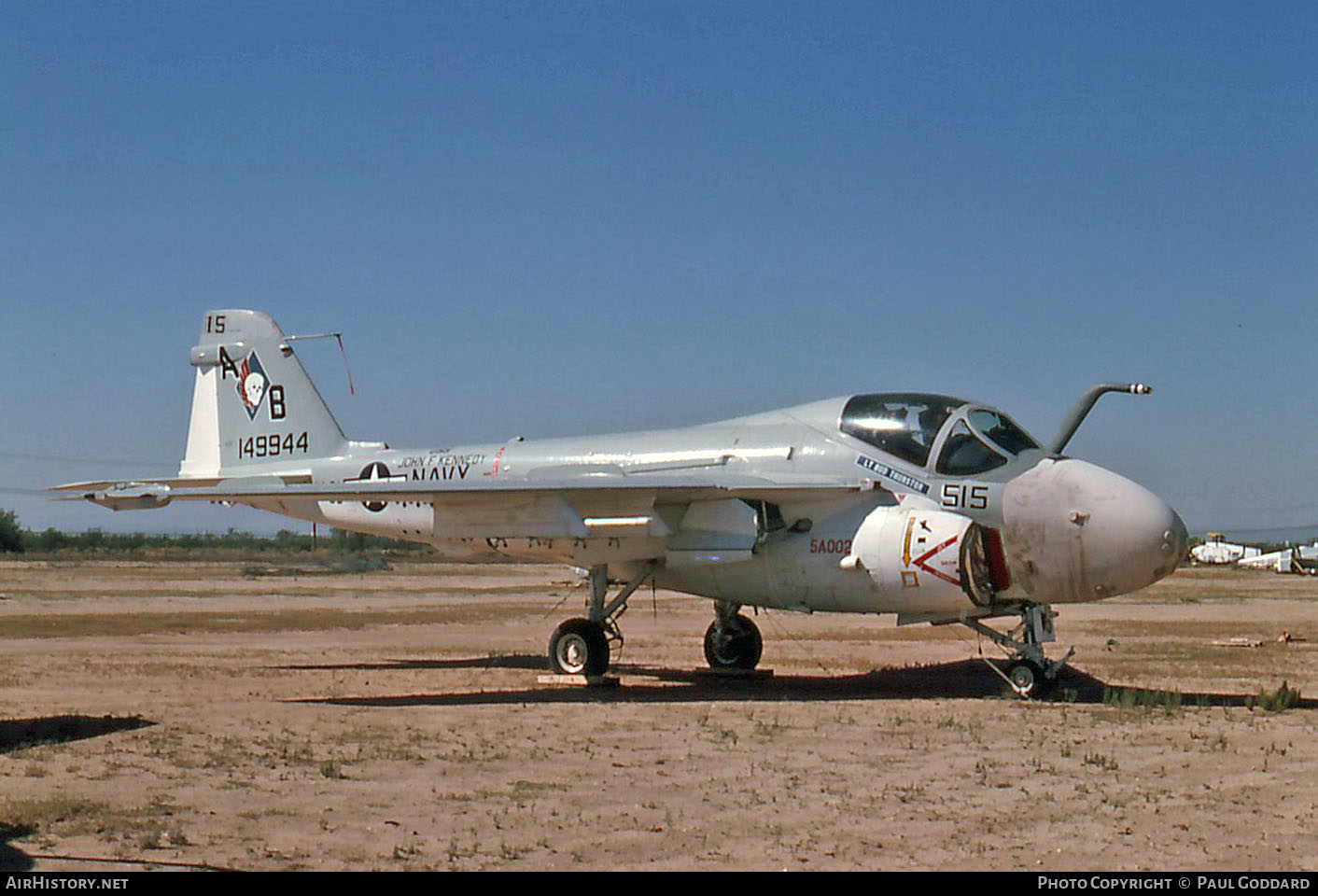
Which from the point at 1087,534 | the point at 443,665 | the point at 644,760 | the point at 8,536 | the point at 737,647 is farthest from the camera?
the point at 8,536

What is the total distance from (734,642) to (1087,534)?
589cm

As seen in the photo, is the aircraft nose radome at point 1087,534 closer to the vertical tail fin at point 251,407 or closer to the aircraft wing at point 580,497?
the aircraft wing at point 580,497

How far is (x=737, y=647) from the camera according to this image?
1761 centimetres

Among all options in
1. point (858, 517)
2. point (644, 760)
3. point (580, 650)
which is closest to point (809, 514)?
point (858, 517)

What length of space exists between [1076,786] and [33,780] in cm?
705

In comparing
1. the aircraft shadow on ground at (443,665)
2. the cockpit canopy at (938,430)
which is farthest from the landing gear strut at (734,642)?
the cockpit canopy at (938,430)

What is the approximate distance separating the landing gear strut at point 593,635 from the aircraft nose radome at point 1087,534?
4751 millimetres

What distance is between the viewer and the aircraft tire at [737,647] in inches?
692

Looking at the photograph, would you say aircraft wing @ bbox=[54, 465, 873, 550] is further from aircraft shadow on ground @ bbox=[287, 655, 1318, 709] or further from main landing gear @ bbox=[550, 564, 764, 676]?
aircraft shadow on ground @ bbox=[287, 655, 1318, 709]

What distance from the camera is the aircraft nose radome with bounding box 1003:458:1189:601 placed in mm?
12867

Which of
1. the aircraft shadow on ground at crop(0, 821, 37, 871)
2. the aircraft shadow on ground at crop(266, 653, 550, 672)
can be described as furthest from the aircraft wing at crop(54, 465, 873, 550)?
the aircraft shadow on ground at crop(0, 821, 37, 871)

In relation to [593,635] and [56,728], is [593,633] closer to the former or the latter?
[593,635]

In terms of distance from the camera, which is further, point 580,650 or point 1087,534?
point 580,650
